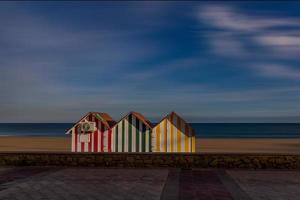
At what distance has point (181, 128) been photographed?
13555mm

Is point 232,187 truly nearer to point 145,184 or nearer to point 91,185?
point 145,184

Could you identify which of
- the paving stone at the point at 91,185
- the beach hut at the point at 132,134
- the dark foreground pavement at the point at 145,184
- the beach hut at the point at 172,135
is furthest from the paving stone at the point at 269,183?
the beach hut at the point at 132,134

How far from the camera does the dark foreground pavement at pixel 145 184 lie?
900 centimetres

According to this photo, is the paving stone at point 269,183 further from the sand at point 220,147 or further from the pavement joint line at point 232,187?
the sand at point 220,147

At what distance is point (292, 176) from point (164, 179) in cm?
465

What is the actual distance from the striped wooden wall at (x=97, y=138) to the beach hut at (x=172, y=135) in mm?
1974

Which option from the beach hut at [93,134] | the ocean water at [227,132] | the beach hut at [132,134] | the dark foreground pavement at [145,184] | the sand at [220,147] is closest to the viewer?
the dark foreground pavement at [145,184]

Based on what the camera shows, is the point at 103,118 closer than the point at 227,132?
Yes

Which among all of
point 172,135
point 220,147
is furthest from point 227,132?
point 172,135

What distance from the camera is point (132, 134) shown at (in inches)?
542

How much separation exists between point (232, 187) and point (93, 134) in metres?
6.44

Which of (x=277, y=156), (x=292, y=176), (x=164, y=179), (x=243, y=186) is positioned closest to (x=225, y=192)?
(x=243, y=186)

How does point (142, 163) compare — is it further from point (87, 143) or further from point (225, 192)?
point (225, 192)

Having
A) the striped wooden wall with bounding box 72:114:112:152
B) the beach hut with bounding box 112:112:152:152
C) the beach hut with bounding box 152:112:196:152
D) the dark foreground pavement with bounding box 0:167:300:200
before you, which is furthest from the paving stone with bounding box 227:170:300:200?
the striped wooden wall with bounding box 72:114:112:152
